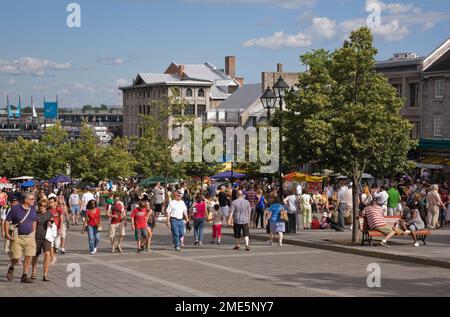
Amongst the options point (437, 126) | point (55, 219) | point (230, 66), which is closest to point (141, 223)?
point (55, 219)

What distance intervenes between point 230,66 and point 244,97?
31090 millimetres

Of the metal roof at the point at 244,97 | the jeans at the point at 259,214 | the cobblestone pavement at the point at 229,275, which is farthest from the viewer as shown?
the metal roof at the point at 244,97

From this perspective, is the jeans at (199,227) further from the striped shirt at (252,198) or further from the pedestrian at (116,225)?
the striped shirt at (252,198)

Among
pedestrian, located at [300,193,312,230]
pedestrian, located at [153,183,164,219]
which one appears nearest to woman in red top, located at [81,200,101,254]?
pedestrian, located at [300,193,312,230]

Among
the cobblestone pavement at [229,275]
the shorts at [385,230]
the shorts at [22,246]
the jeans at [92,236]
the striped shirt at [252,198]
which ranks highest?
the striped shirt at [252,198]

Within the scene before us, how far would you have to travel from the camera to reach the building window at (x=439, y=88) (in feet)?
181

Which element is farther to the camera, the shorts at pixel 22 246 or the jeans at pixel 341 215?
the jeans at pixel 341 215

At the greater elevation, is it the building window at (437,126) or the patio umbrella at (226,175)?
the building window at (437,126)

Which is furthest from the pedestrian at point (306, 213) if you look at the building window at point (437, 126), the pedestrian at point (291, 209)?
the building window at point (437, 126)

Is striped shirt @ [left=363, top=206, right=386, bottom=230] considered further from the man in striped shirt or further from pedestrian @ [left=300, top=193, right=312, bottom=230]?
pedestrian @ [left=300, top=193, right=312, bottom=230]

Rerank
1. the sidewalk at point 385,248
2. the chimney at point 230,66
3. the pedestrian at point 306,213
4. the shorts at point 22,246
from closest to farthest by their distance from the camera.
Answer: the shorts at point 22,246 → the sidewalk at point 385,248 → the pedestrian at point 306,213 → the chimney at point 230,66

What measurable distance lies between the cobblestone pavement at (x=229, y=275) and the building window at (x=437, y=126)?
35.2 meters

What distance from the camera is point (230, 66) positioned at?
5012 inches

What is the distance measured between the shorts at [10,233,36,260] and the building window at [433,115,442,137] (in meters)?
44.0
